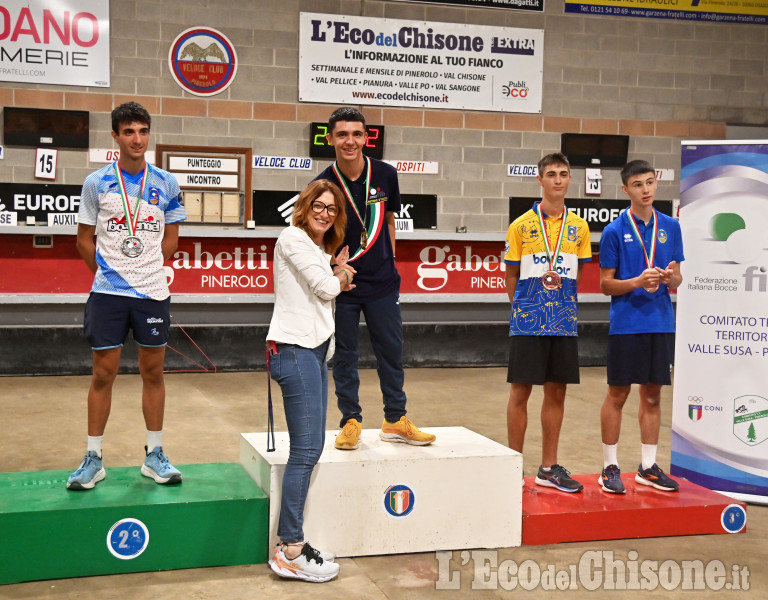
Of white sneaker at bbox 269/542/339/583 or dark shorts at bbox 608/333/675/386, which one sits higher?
dark shorts at bbox 608/333/675/386

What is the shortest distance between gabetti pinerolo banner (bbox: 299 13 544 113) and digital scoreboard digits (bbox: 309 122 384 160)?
0.91 ft

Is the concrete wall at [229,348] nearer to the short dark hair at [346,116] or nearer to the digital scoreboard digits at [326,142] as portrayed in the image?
the digital scoreboard digits at [326,142]

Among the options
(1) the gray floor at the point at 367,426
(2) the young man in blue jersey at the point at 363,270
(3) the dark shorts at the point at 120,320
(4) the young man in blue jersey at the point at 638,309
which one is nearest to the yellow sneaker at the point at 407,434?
(2) the young man in blue jersey at the point at 363,270

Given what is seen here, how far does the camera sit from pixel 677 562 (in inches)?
149

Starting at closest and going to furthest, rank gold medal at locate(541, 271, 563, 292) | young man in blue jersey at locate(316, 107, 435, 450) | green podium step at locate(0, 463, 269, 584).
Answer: green podium step at locate(0, 463, 269, 584)
young man in blue jersey at locate(316, 107, 435, 450)
gold medal at locate(541, 271, 563, 292)

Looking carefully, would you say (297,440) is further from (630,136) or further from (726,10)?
(726,10)

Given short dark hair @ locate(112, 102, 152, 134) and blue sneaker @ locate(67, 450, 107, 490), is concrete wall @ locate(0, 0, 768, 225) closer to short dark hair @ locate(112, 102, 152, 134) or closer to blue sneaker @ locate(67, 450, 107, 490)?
short dark hair @ locate(112, 102, 152, 134)

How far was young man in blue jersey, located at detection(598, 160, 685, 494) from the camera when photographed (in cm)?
431

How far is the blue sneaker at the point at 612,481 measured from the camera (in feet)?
14.0

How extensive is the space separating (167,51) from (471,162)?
3.29 meters

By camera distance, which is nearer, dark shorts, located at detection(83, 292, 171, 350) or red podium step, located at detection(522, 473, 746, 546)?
dark shorts, located at detection(83, 292, 171, 350)

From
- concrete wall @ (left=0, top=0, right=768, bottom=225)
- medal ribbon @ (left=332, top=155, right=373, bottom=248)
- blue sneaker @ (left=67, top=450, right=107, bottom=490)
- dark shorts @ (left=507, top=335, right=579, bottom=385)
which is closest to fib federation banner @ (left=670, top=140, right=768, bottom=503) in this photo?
dark shorts @ (left=507, top=335, right=579, bottom=385)

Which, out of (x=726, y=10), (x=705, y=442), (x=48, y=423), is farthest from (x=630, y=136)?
(x=48, y=423)

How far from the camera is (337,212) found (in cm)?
354
